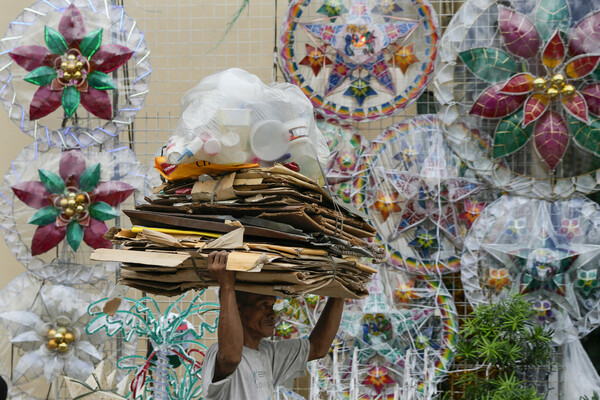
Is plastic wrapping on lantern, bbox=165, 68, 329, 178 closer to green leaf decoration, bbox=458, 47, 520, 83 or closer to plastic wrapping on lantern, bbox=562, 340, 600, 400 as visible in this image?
green leaf decoration, bbox=458, 47, 520, 83


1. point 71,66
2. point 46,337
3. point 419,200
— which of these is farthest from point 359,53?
point 46,337

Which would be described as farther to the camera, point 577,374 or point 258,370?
point 577,374

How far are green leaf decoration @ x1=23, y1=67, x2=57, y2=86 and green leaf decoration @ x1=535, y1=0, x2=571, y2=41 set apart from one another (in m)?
2.18

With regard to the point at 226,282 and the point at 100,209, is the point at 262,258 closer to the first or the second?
the point at 226,282

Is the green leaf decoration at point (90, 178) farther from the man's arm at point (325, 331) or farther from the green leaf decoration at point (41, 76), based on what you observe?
the man's arm at point (325, 331)

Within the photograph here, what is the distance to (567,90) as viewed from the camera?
355cm

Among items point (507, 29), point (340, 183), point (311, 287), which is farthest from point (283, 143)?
point (507, 29)

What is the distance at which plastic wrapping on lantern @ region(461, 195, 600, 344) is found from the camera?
137 inches

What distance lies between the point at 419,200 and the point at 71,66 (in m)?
1.68

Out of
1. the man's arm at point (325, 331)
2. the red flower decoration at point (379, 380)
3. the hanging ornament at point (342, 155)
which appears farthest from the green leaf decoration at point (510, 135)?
the man's arm at point (325, 331)

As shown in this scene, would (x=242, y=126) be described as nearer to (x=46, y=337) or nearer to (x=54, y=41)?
(x=54, y=41)

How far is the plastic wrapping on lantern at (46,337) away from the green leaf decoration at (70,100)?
793 mm

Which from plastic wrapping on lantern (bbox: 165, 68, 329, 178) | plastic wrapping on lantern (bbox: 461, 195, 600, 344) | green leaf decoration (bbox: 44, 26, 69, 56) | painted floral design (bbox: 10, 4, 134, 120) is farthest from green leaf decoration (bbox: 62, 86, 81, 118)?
plastic wrapping on lantern (bbox: 461, 195, 600, 344)

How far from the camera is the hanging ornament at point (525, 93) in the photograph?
11.6 feet
